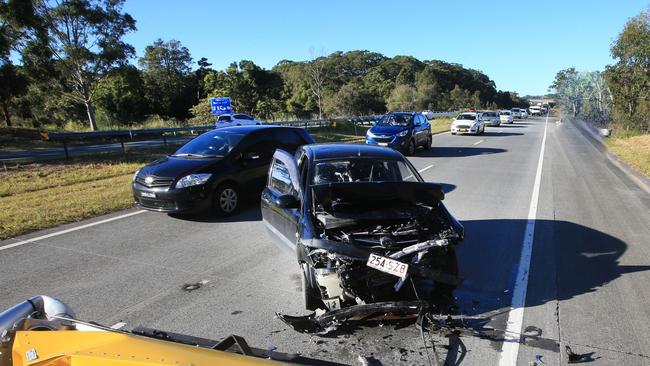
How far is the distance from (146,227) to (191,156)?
5.41ft

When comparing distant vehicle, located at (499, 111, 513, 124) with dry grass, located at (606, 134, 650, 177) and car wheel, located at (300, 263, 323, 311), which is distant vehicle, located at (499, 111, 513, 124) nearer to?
dry grass, located at (606, 134, 650, 177)

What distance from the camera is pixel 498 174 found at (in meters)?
13.5

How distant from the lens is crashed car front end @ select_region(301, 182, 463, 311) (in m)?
3.98

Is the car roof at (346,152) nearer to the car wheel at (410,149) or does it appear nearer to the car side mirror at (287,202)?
the car side mirror at (287,202)

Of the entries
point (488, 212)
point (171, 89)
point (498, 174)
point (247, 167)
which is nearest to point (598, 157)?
point (498, 174)

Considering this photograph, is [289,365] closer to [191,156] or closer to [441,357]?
[441,357]

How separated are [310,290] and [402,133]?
14859mm

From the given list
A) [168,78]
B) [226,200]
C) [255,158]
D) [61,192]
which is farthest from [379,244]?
[168,78]

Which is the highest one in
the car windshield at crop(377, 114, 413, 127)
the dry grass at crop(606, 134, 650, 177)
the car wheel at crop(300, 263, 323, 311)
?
the car windshield at crop(377, 114, 413, 127)

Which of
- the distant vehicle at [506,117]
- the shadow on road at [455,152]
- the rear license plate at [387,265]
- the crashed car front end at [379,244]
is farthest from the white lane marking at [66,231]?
the distant vehicle at [506,117]

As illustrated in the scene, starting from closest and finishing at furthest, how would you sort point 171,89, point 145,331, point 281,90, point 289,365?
1. point 289,365
2. point 145,331
3. point 171,89
4. point 281,90

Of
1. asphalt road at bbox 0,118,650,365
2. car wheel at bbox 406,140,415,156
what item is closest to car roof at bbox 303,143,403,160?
asphalt road at bbox 0,118,650,365

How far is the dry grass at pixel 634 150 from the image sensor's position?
1570cm

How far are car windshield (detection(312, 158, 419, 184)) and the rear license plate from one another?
2082 mm
